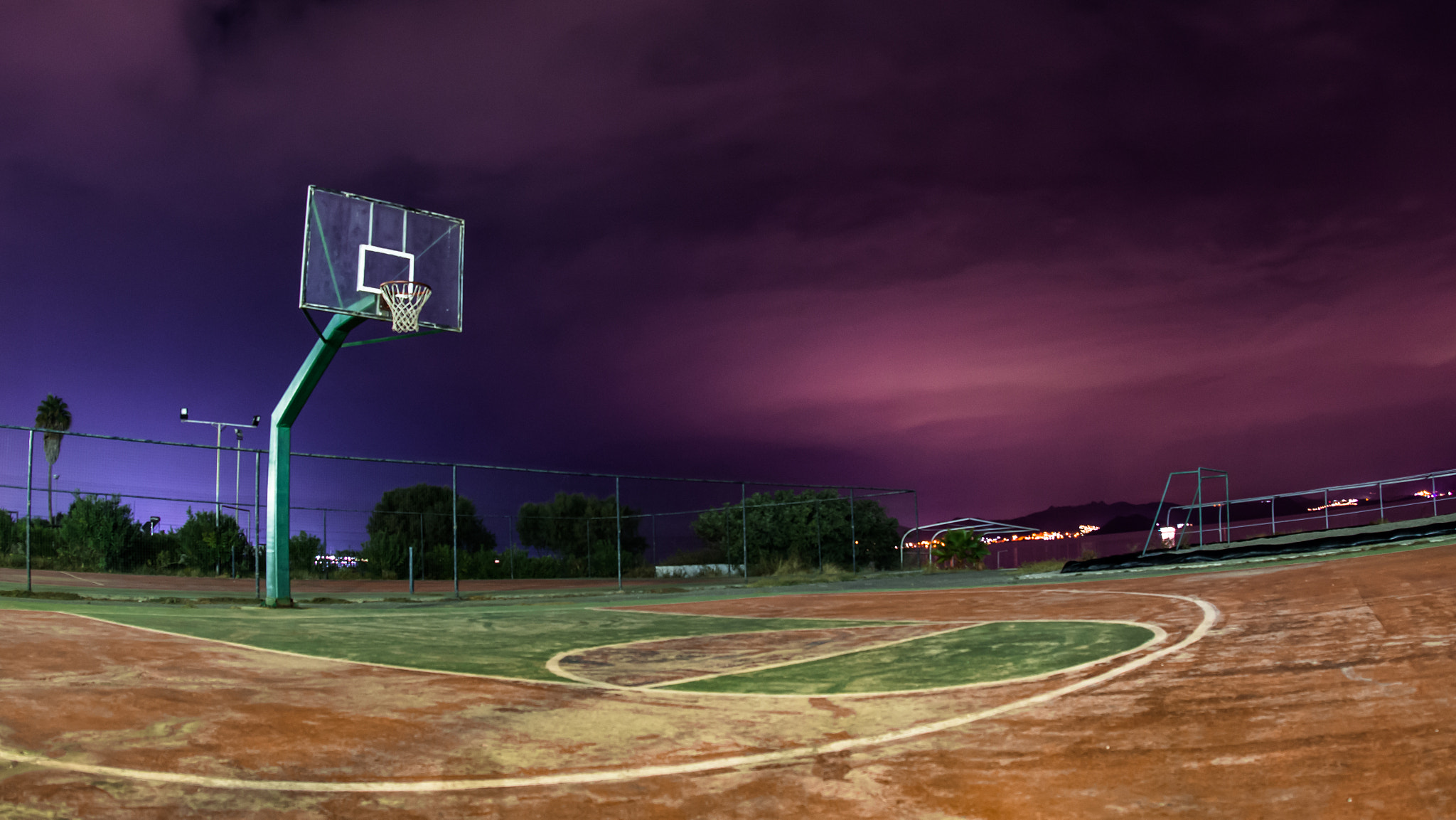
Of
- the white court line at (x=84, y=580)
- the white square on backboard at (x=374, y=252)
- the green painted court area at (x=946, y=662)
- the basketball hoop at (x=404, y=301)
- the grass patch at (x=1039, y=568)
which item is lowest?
the grass patch at (x=1039, y=568)

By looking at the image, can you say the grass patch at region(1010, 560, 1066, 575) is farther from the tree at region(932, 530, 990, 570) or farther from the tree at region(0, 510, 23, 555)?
the tree at region(0, 510, 23, 555)

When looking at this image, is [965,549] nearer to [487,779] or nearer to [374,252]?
[374,252]

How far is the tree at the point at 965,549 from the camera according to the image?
26.7 meters

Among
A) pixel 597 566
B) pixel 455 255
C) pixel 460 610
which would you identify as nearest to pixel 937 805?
pixel 460 610

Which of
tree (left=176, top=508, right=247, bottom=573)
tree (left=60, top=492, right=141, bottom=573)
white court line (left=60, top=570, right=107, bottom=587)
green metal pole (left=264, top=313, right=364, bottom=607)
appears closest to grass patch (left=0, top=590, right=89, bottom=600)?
green metal pole (left=264, top=313, right=364, bottom=607)

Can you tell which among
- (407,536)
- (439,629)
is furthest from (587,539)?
(439,629)

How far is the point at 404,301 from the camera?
15.3m

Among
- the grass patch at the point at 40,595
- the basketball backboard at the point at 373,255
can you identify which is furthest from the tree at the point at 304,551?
the basketball backboard at the point at 373,255

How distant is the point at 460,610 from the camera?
46.4 feet

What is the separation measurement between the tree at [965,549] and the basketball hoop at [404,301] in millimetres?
17673

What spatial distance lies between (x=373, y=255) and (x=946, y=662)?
40.2ft

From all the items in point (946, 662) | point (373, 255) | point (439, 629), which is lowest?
point (439, 629)

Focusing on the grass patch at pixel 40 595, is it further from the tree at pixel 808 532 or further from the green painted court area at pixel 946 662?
the tree at pixel 808 532

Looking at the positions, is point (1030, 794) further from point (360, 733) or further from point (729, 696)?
point (360, 733)
